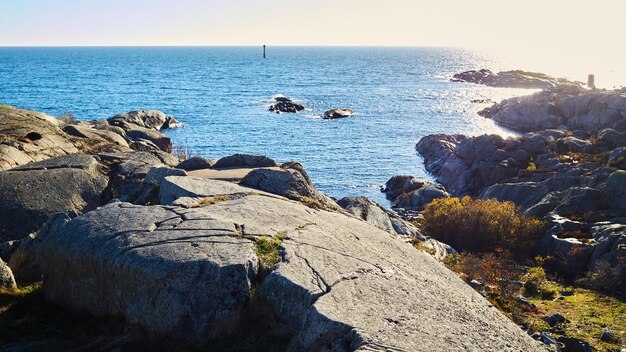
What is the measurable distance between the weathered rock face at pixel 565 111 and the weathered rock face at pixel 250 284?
50.2 m

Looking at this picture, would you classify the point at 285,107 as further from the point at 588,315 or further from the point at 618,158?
the point at 588,315

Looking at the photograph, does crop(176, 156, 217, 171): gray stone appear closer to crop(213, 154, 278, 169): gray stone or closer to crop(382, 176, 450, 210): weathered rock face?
crop(213, 154, 278, 169): gray stone

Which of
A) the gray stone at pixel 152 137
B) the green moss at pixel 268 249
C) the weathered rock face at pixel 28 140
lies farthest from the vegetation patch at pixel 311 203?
the gray stone at pixel 152 137

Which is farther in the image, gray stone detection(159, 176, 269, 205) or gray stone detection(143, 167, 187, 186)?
gray stone detection(143, 167, 187, 186)

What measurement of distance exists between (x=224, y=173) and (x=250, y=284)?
23.9ft

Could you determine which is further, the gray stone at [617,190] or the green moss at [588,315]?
the gray stone at [617,190]

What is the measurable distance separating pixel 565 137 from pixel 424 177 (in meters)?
12.6

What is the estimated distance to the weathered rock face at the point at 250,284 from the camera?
6656mm

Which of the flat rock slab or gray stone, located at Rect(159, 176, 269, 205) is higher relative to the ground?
gray stone, located at Rect(159, 176, 269, 205)

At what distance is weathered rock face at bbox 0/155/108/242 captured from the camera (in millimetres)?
13000

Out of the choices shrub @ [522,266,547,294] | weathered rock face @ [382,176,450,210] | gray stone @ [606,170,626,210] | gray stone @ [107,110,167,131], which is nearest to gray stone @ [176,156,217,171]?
shrub @ [522,266,547,294]

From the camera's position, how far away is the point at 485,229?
25.3 metres

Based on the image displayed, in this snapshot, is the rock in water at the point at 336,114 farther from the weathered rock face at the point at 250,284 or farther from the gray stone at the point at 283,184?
the weathered rock face at the point at 250,284

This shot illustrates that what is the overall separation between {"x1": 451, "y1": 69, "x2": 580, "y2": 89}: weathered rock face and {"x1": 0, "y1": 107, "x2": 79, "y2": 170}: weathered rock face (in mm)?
113011
